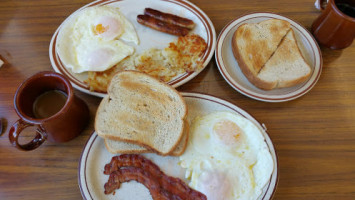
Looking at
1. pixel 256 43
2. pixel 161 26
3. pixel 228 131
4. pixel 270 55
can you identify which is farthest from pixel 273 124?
pixel 161 26

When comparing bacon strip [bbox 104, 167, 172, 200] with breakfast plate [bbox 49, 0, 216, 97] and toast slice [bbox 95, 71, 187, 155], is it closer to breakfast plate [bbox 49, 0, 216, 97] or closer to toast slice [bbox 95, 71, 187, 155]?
toast slice [bbox 95, 71, 187, 155]

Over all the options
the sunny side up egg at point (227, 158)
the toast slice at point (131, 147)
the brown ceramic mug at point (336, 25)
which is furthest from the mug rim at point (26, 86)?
the brown ceramic mug at point (336, 25)

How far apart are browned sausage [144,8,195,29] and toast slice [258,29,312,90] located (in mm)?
723

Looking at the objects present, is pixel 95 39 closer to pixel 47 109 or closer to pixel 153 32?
pixel 153 32

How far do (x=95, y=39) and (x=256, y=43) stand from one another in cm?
131

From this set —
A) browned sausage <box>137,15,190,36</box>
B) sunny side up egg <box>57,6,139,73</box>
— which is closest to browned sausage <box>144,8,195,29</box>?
browned sausage <box>137,15,190,36</box>

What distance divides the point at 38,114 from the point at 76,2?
1.40m

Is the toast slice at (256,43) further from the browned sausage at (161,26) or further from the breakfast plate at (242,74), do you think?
the browned sausage at (161,26)

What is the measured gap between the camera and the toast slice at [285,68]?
6.16 feet

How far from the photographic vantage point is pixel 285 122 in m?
1.82

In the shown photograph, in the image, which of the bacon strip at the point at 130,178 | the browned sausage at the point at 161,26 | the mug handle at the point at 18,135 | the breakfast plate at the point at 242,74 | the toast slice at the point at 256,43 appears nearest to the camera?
the mug handle at the point at 18,135

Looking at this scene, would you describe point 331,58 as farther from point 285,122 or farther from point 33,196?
point 33,196

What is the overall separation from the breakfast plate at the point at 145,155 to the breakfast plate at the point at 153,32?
275 millimetres

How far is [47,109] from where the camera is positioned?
1576mm
